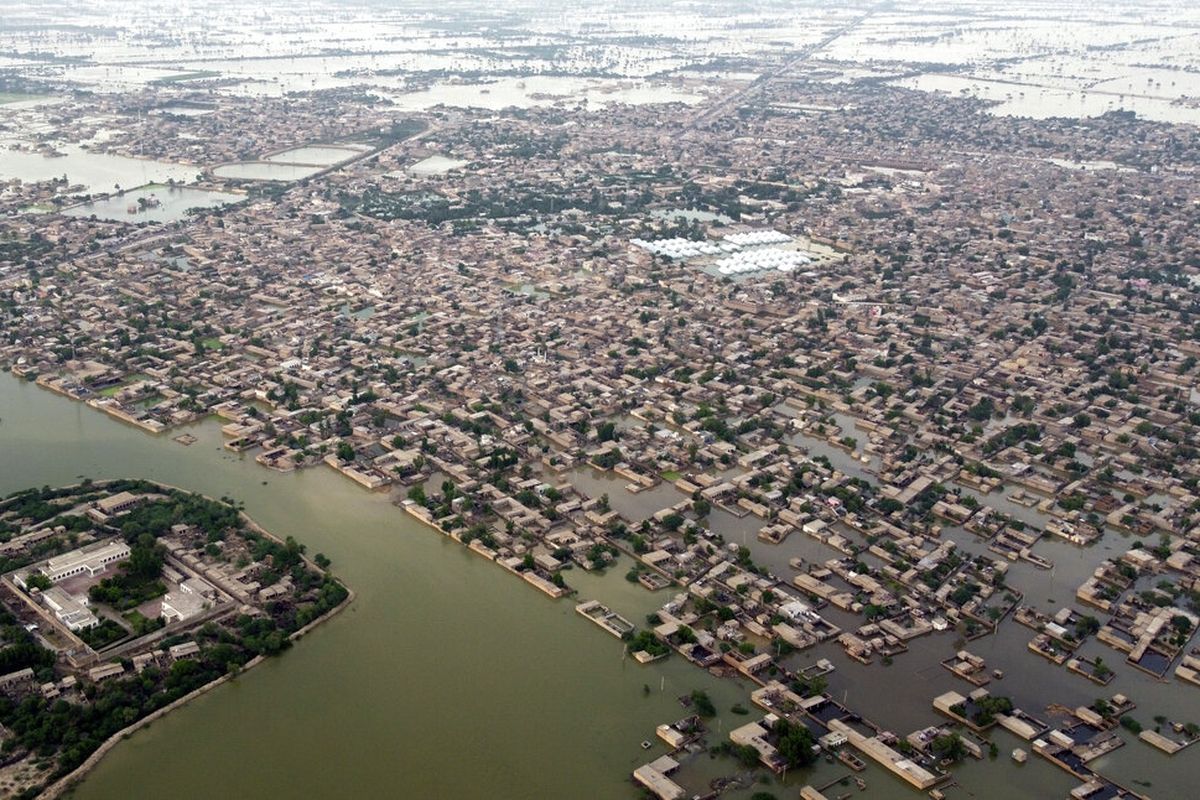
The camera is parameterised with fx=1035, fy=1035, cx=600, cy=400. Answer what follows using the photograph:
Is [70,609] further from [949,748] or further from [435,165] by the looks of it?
[435,165]

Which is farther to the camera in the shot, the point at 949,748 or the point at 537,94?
the point at 537,94

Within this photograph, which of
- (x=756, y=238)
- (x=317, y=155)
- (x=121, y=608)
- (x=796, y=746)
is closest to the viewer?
(x=796, y=746)

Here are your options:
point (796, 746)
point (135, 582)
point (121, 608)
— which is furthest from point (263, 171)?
point (796, 746)

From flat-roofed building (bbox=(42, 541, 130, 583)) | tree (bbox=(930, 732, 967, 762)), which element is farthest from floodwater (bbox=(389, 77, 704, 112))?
tree (bbox=(930, 732, 967, 762))

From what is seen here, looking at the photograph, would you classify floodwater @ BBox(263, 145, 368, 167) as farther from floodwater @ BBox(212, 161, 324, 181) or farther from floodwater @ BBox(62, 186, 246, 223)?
→ floodwater @ BBox(62, 186, 246, 223)

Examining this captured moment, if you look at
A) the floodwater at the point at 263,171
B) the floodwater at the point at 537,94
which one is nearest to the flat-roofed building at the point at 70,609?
the floodwater at the point at 263,171

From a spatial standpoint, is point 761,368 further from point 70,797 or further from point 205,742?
point 70,797

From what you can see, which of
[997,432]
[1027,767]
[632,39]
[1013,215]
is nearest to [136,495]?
[1027,767]
